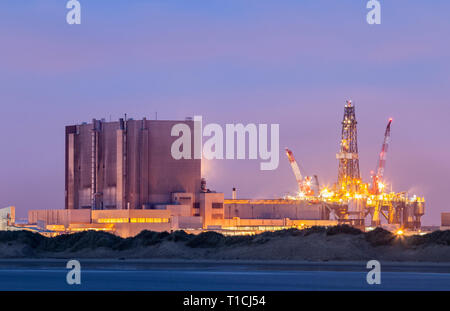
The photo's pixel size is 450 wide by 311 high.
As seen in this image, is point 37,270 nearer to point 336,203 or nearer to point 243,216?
point 243,216

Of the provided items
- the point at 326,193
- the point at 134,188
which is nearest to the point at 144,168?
the point at 134,188

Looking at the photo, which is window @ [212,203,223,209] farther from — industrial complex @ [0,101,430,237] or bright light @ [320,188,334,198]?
bright light @ [320,188,334,198]

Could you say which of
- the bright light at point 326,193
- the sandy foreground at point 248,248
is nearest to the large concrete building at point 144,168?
the bright light at point 326,193

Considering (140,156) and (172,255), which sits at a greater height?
(140,156)

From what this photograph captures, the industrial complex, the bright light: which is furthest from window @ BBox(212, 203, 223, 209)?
the bright light

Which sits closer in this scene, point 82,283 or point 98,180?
point 82,283

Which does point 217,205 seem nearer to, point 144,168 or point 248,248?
point 144,168

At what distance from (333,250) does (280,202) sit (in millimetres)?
95139

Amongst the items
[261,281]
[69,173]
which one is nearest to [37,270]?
[261,281]

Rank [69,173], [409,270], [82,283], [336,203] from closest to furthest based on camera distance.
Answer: [82,283] < [409,270] < [69,173] < [336,203]

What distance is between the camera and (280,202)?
171 meters

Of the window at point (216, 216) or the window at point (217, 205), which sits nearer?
the window at point (216, 216)

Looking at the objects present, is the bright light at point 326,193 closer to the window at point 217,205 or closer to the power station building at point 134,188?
Answer: the power station building at point 134,188

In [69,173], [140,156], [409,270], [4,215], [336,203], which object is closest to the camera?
[409,270]
